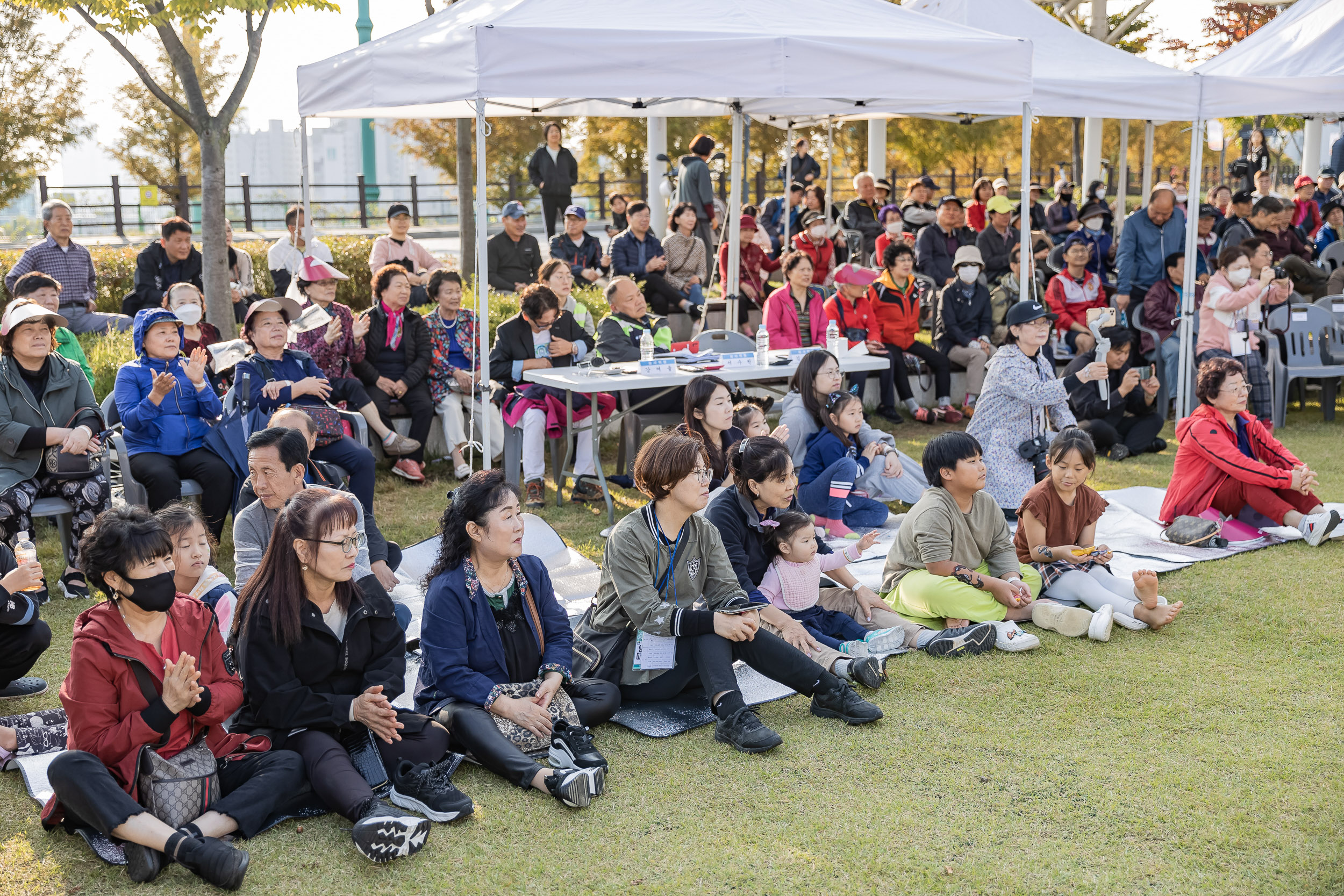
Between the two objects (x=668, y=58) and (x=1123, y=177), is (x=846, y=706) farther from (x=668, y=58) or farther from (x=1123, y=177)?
(x=1123, y=177)

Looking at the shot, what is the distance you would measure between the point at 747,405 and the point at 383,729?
10.6 feet

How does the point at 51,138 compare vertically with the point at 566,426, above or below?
above

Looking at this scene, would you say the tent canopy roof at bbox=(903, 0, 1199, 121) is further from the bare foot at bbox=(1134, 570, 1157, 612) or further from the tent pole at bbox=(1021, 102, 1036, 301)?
the bare foot at bbox=(1134, 570, 1157, 612)

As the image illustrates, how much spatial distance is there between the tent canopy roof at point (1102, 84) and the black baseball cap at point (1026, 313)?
5.68 feet

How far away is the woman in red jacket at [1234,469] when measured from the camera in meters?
6.05

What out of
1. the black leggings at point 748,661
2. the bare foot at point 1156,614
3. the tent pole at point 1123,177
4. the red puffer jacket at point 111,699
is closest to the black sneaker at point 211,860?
the red puffer jacket at point 111,699

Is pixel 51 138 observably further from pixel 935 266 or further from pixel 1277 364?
pixel 1277 364

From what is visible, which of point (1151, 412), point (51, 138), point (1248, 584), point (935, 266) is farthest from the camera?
point (51, 138)

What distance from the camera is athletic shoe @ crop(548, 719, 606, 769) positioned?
3742 millimetres

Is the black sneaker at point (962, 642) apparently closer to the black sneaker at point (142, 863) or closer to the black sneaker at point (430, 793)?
the black sneaker at point (430, 793)

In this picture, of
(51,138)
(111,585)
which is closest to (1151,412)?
(111,585)

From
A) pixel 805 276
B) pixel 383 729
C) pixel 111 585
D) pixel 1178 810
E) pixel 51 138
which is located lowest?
pixel 1178 810

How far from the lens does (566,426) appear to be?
732 cm

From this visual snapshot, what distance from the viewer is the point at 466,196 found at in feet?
45.1
